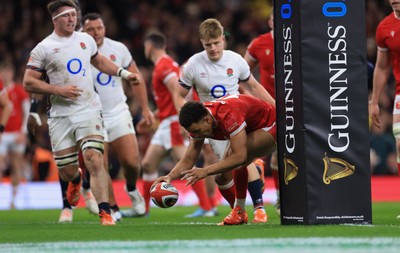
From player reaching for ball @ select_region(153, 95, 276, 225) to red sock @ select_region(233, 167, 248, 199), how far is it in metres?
0.01

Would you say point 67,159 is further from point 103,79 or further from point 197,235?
point 197,235

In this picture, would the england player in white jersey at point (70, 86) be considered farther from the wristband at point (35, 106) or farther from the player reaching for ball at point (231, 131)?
the player reaching for ball at point (231, 131)

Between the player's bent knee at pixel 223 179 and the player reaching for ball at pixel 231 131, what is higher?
the player reaching for ball at pixel 231 131

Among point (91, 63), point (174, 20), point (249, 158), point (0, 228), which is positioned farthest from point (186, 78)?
point (174, 20)

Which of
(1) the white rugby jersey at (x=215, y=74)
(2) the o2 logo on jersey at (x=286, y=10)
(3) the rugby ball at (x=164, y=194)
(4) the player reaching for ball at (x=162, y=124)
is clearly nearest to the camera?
(2) the o2 logo on jersey at (x=286, y=10)

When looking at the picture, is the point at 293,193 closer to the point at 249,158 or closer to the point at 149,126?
the point at 249,158

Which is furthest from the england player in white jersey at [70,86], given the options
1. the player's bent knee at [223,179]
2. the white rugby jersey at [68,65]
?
→ the player's bent knee at [223,179]

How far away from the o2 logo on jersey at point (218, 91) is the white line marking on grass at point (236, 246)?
397 cm

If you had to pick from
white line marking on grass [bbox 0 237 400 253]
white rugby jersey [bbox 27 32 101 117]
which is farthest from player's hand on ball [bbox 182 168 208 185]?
white rugby jersey [bbox 27 32 101 117]

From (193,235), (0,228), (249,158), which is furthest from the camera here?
(0,228)

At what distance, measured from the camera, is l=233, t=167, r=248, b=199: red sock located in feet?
33.7

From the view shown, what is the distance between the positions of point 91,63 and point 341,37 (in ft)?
11.1

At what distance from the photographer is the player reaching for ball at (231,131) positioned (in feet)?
30.0

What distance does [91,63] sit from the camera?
1138 centimetres
